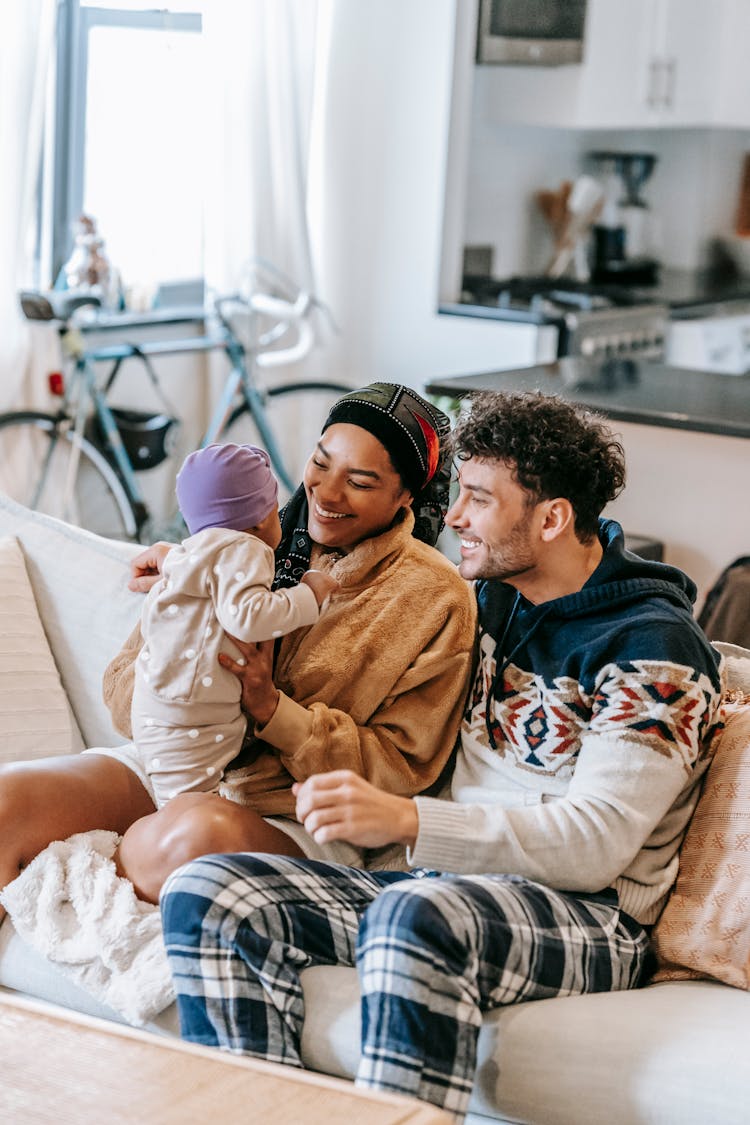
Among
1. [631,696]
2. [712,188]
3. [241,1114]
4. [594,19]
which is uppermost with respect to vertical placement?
[594,19]

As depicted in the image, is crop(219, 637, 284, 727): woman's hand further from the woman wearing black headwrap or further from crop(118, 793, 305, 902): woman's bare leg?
crop(118, 793, 305, 902): woman's bare leg

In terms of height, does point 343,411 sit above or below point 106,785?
above

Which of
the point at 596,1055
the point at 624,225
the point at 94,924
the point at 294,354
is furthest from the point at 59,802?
the point at 624,225

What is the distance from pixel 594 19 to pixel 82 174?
1814 mm

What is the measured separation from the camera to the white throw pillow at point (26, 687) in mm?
2219

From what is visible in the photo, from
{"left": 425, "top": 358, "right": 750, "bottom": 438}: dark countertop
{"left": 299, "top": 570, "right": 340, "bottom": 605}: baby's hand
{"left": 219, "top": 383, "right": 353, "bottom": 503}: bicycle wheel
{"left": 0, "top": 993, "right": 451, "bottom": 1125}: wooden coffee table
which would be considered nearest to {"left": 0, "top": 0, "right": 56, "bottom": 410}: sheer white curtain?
{"left": 219, "top": 383, "right": 353, "bottom": 503}: bicycle wheel

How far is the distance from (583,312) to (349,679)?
3157 millimetres

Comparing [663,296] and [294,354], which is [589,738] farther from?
[663,296]

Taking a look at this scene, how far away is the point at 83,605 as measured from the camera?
229cm

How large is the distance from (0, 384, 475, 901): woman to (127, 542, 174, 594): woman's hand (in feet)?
0.72

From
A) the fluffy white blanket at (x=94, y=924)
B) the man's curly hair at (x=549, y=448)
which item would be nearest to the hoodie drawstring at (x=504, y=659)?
the man's curly hair at (x=549, y=448)

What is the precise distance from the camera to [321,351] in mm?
5246

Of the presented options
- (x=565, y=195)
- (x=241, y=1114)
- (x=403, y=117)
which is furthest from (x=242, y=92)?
(x=241, y=1114)

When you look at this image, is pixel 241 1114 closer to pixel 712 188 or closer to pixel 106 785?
pixel 106 785
